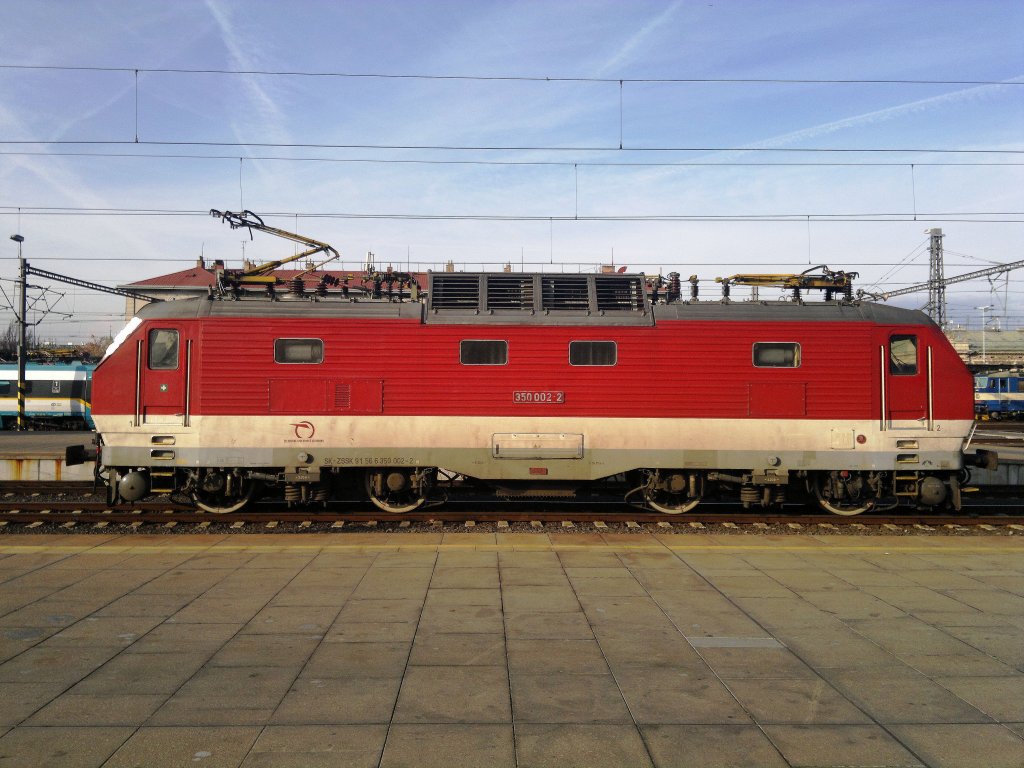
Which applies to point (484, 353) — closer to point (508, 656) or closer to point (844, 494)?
point (508, 656)

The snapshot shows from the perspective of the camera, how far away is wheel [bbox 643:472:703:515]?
464 inches

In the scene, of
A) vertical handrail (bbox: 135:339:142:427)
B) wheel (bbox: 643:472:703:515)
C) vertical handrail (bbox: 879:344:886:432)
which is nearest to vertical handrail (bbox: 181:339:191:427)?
vertical handrail (bbox: 135:339:142:427)

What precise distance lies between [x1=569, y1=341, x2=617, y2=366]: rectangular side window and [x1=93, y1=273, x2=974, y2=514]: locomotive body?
2 cm

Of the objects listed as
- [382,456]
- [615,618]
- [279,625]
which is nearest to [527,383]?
[382,456]

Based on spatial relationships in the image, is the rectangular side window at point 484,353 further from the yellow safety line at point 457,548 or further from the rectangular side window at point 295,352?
the yellow safety line at point 457,548

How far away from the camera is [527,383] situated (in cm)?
1139

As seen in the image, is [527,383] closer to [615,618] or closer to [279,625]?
[615,618]

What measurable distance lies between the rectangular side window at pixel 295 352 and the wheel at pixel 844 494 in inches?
352

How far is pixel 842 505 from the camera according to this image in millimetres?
12078

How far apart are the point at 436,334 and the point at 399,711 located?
737 cm

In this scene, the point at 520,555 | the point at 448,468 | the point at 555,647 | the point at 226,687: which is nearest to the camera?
the point at 226,687

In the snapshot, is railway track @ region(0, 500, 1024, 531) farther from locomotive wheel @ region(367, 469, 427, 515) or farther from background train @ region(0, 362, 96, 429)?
background train @ region(0, 362, 96, 429)

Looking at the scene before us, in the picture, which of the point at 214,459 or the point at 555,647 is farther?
the point at 214,459

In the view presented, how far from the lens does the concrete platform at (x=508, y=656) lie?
14.5 ft
